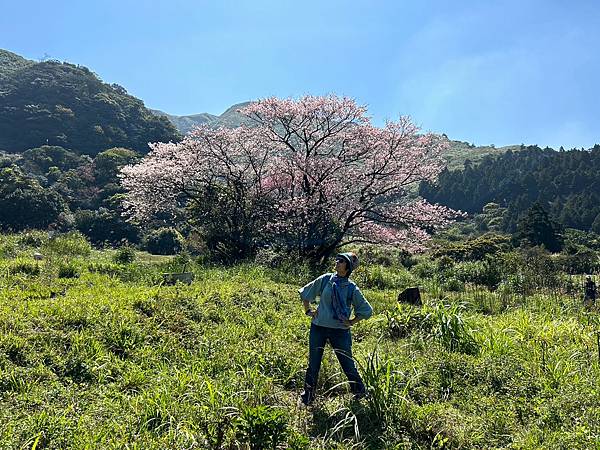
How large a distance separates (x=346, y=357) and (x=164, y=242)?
26694 mm

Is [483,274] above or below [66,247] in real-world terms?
below

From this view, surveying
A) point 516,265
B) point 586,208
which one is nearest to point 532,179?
point 586,208

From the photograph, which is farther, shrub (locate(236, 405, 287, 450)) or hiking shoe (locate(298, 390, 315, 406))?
hiking shoe (locate(298, 390, 315, 406))

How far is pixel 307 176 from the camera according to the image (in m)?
15.5

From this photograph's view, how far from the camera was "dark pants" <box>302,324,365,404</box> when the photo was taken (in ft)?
13.9

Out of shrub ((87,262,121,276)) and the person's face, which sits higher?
the person's face

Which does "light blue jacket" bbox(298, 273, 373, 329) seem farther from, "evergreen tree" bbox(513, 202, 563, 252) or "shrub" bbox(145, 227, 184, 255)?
"evergreen tree" bbox(513, 202, 563, 252)

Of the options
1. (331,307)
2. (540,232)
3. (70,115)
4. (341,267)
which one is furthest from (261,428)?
(70,115)

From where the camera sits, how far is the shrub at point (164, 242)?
94.7ft

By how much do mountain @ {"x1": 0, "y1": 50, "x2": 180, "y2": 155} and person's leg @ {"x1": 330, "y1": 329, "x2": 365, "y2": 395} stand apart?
56.3 metres

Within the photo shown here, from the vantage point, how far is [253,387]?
4.12 metres

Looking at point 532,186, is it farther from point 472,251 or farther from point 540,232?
point 472,251

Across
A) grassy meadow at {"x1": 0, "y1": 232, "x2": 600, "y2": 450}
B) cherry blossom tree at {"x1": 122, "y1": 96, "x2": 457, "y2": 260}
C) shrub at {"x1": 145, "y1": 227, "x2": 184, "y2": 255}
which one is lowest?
shrub at {"x1": 145, "y1": 227, "x2": 184, "y2": 255}

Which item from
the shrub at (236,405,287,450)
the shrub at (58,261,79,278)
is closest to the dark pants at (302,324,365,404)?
the shrub at (236,405,287,450)
